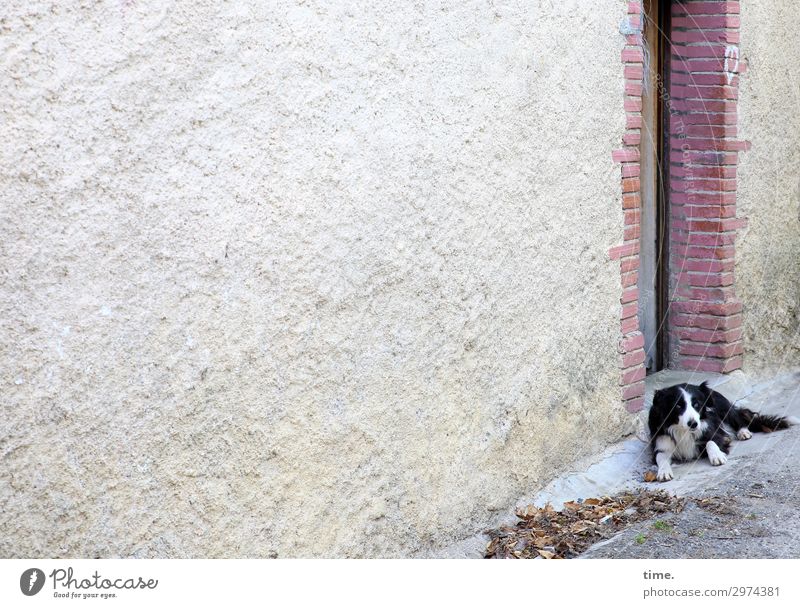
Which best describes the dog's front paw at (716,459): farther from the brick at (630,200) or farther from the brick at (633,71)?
the brick at (633,71)

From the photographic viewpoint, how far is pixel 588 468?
4824 mm

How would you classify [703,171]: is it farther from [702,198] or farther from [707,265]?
[707,265]

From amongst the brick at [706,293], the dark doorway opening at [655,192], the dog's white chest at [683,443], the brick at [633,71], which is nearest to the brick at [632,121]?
the brick at [633,71]

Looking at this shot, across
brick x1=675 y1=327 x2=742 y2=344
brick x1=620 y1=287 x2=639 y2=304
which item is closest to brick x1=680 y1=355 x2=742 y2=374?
brick x1=675 y1=327 x2=742 y2=344

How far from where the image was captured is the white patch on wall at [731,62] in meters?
5.67

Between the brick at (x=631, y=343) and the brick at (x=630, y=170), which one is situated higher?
the brick at (x=630, y=170)

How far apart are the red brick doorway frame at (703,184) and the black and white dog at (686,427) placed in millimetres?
766

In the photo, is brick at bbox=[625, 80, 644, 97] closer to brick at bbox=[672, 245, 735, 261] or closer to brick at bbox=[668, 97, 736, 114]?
brick at bbox=[668, 97, 736, 114]

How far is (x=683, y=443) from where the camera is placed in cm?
497

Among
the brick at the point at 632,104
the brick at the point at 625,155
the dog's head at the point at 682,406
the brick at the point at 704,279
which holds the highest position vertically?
the brick at the point at 632,104

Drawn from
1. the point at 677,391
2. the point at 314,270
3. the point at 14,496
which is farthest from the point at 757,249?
the point at 14,496

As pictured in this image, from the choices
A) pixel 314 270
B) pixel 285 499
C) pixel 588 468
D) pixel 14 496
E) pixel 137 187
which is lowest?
pixel 588 468

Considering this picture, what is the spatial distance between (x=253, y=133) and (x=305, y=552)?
146 cm

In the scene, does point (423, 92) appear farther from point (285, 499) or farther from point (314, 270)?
point (285, 499)
